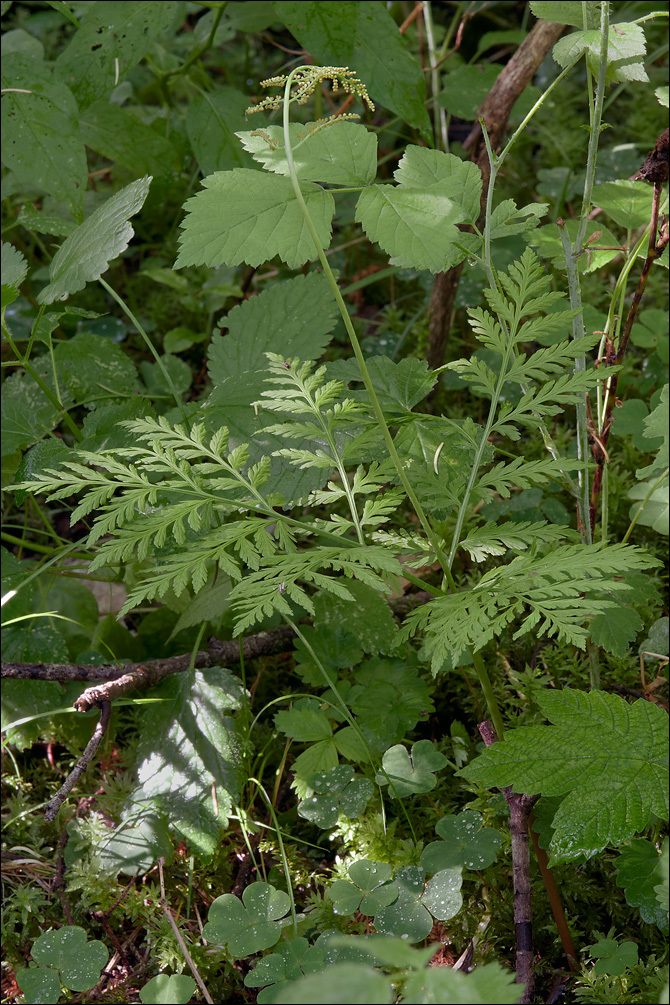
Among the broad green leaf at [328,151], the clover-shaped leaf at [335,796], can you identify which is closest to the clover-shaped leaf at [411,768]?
the clover-shaped leaf at [335,796]

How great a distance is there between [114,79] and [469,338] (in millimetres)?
1527

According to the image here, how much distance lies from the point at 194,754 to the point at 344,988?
1.18 m

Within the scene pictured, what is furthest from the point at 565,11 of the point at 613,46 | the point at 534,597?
the point at 534,597

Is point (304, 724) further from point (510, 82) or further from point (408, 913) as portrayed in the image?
point (510, 82)

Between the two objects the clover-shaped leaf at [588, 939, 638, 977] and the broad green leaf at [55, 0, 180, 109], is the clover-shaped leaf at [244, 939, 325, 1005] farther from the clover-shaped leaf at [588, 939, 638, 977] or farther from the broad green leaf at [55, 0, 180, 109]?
the broad green leaf at [55, 0, 180, 109]

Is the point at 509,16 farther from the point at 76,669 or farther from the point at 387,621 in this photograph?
the point at 76,669

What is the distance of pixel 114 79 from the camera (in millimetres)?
2445

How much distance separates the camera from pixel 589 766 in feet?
4.25

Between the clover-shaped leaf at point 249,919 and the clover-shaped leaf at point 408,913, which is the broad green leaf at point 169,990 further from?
the clover-shaped leaf at point 408,913

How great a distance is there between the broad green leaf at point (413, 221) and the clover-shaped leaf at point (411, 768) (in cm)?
105

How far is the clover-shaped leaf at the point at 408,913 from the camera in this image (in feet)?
4.62

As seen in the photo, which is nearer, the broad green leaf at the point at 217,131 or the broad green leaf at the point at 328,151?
the broad green leaf at the point at 328,151

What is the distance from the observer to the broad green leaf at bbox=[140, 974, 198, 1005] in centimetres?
143

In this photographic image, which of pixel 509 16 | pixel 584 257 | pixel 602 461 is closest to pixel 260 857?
pixel 602 461
